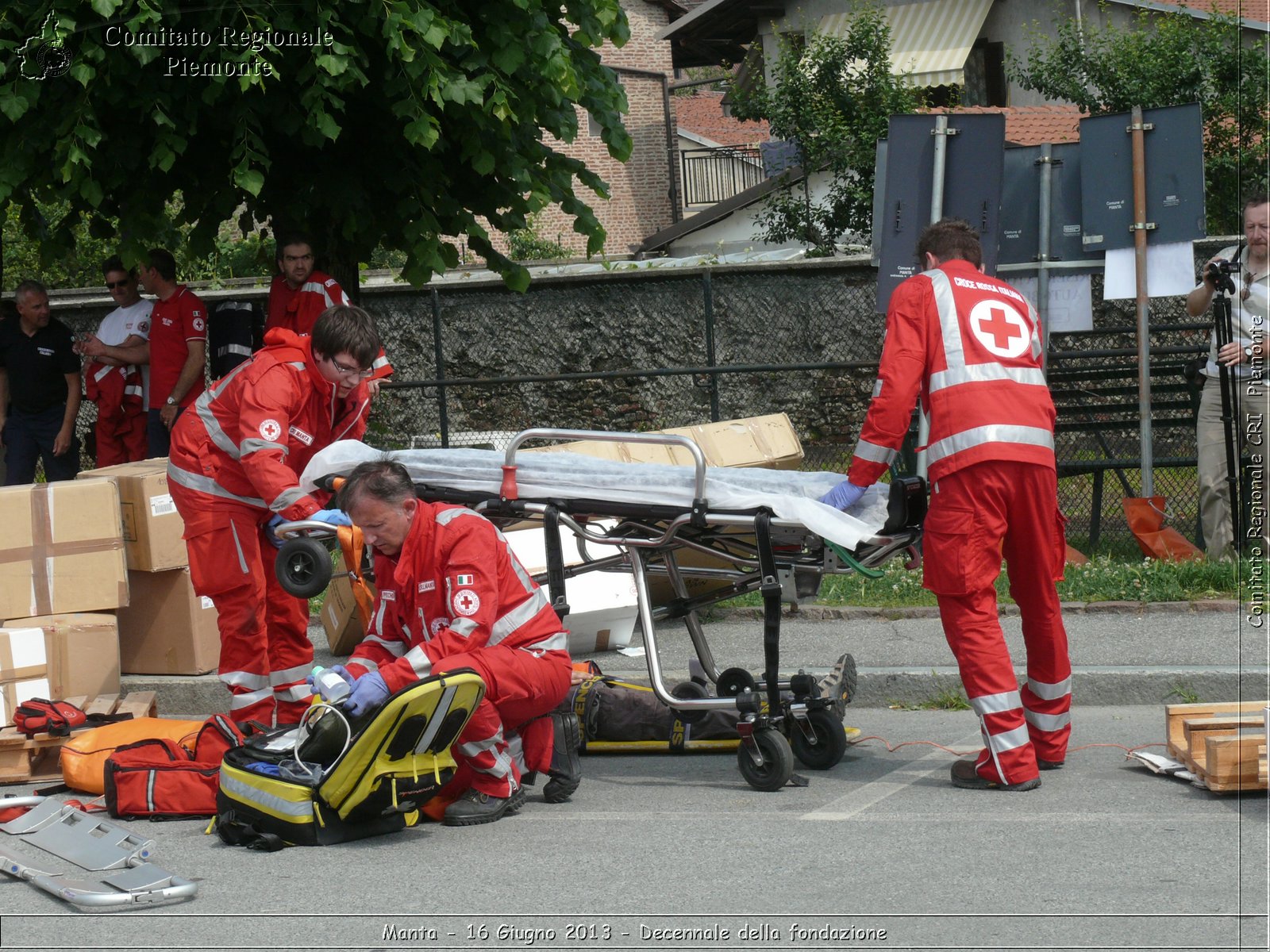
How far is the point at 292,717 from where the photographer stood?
246 inches

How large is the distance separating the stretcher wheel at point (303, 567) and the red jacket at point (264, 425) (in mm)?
579

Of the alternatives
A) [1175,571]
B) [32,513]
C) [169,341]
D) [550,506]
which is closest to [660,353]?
[169,341]

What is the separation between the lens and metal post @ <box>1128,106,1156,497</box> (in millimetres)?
8812

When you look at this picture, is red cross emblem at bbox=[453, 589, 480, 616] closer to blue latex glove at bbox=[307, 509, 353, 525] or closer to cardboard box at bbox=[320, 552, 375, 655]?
blue latex glove at bbox=[307, 509, 353, 525]

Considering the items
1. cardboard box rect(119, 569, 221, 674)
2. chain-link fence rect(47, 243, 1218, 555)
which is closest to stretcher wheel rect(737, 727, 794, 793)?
cardboard box rect(119, 569, 221, 674)

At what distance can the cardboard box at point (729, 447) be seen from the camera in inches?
334

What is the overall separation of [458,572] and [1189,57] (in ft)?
52.9

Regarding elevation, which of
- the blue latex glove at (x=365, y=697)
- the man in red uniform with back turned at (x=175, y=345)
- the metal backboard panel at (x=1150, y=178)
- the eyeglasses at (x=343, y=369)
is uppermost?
the metal backboard panel at (x=1150, y=178)

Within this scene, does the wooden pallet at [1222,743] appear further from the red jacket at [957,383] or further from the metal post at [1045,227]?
the metal post at [1045,227]

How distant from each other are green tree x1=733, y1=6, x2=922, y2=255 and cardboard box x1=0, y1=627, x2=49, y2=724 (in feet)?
45.3

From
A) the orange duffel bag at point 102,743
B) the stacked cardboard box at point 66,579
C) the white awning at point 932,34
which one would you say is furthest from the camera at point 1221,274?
the white awning at point 932,34

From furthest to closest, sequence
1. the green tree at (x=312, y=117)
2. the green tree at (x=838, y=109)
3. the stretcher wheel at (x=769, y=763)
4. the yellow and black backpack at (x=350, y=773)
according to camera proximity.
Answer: the green tree at (x=838, y=109) → the green tree at (x=312, y=117) → the stretcher wheel at (x=769, y=763) → the yellow and black backpack at (x=350, y=773)

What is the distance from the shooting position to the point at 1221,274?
7906 mm

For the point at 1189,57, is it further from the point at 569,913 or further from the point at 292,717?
the point at 569,913
